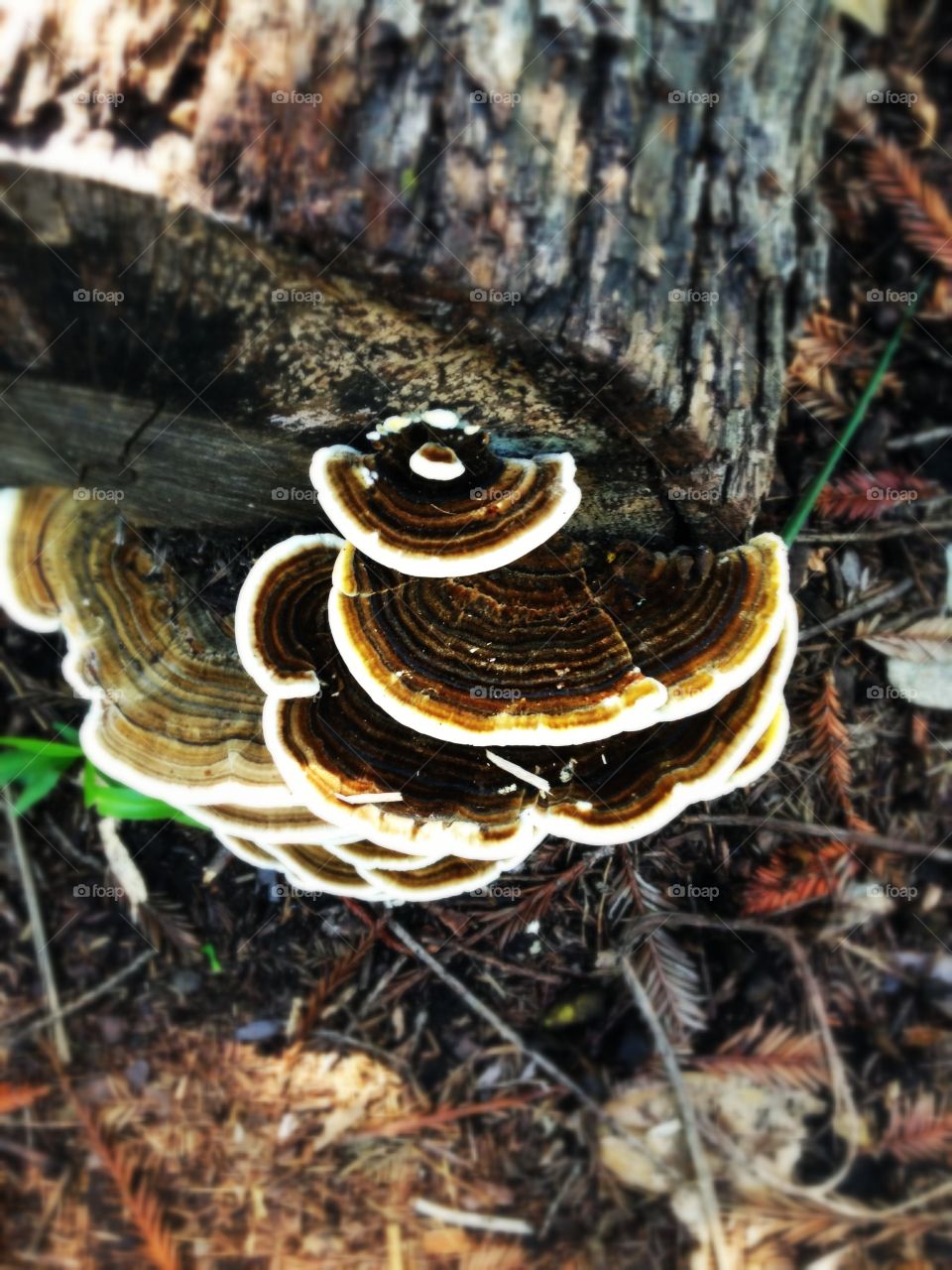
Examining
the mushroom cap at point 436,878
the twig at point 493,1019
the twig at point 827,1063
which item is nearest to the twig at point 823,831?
the twig at point 827,1063

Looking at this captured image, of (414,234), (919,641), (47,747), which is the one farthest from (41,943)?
(919,641)

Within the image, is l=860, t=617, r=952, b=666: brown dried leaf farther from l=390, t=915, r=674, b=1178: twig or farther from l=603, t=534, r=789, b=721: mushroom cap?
l=390, t=915, r=674, b=1178: twig

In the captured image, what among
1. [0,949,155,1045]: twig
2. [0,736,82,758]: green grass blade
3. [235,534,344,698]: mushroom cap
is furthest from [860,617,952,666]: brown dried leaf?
[0,949,155,1045]: twig

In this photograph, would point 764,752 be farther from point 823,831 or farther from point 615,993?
point 615,993

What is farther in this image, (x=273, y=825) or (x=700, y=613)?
(x=273, y=825)

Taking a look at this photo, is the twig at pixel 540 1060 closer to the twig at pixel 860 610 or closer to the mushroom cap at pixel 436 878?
the mushroom cap at pixel 436 878

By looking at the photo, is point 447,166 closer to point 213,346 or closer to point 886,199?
point 213,346

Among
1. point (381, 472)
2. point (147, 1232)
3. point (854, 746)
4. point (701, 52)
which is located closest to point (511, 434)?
point (381, 472)
